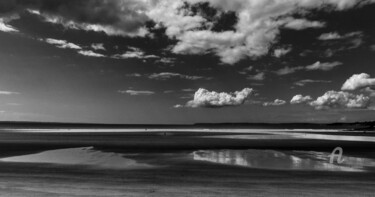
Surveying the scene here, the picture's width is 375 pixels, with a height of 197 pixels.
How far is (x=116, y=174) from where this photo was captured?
77.3ft

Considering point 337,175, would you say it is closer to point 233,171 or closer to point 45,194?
point 233,171

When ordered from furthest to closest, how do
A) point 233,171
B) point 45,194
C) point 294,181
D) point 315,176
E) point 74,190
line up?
point 233,171, point 315,176, point 294,181, point 74,190, point 45,194

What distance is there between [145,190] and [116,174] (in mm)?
6397

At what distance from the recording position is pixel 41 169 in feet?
84.4

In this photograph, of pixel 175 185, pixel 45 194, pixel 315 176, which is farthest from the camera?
pixel 315 176

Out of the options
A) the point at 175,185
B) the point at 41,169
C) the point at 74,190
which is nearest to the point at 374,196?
the point at 175,185

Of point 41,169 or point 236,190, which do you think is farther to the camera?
point 41,169

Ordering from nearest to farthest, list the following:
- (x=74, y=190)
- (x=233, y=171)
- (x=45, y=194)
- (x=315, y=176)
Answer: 1. (x=45, y=194)
2. (x=74, y=190)
3. (x=315, y=176)
4. (x=233, y=171)

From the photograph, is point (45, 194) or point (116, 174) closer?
point (45, 194)

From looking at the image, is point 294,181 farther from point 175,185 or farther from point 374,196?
point 175,185

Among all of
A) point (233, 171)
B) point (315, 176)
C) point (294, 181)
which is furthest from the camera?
point (233, 171)

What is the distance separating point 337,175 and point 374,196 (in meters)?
6.80

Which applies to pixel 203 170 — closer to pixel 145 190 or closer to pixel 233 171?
pixel 233 171

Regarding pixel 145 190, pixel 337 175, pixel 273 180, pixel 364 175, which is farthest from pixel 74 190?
pixel 364 175
